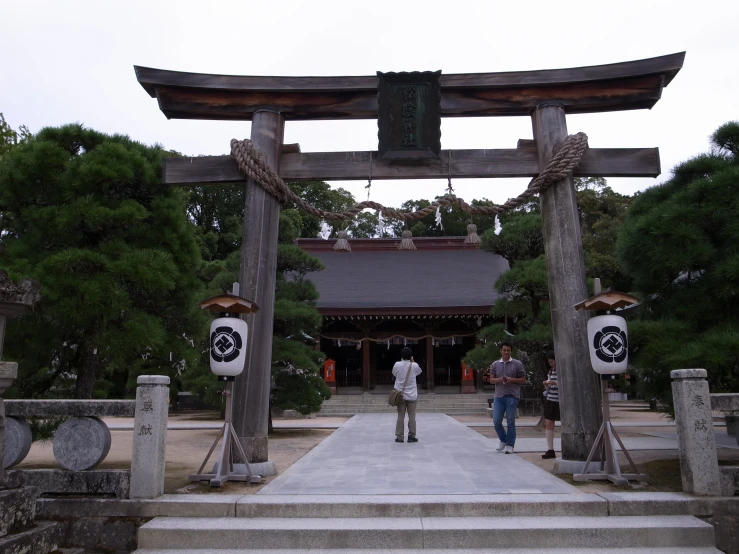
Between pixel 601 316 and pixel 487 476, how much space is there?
7.30ft

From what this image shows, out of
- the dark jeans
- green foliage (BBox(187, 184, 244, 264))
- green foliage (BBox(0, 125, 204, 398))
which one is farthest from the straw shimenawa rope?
green foliage (BBox(187, 184, 244, 264))

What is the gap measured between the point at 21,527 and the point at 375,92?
5917 millimetres

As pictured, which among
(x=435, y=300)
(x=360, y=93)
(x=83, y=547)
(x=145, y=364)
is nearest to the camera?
(x=83, y=547)

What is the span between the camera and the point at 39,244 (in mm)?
7129

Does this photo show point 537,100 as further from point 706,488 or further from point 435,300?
point 435,300

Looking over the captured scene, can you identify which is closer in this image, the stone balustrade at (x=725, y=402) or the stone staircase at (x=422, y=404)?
the stone balustrade at (x=725, y=402)

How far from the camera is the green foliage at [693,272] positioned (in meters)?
5.55

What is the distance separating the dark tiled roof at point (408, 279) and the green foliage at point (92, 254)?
15.0 meters

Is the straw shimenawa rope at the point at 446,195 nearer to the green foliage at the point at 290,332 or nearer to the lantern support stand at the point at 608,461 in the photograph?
the lantern support stand at the point at 608,461

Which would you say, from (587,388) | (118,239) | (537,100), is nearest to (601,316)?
(587,388)

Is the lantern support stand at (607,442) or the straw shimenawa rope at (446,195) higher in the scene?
the straw shimenawa rope at (446,195)

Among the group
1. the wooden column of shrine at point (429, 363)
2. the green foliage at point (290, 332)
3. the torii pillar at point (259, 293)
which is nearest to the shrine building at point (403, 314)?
the wooden column of shrine at point (429, 363)

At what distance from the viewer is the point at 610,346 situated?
561cm

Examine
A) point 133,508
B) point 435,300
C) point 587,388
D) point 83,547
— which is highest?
point 435,300
